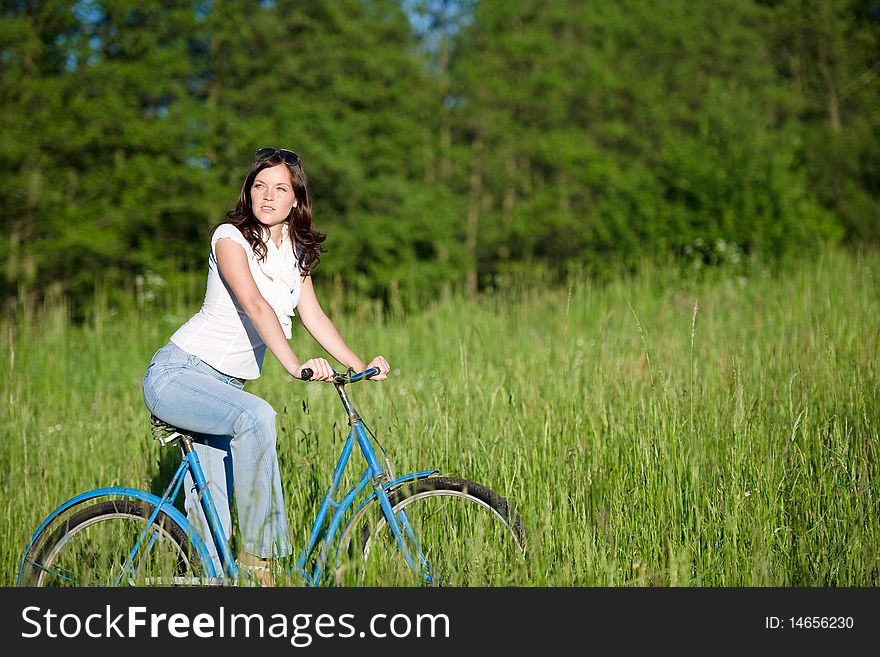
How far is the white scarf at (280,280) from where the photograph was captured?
329 centimetres

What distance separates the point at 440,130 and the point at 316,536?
93.8 feet

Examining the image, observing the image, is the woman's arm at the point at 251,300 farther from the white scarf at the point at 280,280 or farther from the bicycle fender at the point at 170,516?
the bicycle fender at the point at 170,516

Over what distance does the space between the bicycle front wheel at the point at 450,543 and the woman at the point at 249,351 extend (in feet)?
0.95

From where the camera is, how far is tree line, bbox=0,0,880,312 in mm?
18891

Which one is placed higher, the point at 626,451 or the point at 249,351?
the point at 249,351

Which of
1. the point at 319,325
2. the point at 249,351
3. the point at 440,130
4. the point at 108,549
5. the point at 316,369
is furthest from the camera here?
the point at 440,130

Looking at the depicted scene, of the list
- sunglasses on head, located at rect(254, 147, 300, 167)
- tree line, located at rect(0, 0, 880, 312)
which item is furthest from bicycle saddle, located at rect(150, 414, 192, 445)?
tree line, located at rect(0, 0, 880, 312)

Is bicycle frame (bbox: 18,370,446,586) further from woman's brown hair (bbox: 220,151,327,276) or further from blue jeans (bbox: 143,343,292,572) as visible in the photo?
woman's brown hair (bbox: 220,151,327,276)

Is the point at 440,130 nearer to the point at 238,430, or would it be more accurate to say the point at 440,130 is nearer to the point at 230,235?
the point at 230,235

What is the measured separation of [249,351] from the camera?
10.8 ft

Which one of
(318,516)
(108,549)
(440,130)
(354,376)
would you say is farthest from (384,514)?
(440,130)

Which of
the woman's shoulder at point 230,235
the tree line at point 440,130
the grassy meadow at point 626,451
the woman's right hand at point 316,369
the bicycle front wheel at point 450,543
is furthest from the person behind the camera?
the tree line at point 440,130

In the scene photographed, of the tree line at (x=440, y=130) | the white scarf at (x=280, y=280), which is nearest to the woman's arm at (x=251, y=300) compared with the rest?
the white scarf at (x=280, y=280)

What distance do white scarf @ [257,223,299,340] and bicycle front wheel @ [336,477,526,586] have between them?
80 centimetres
